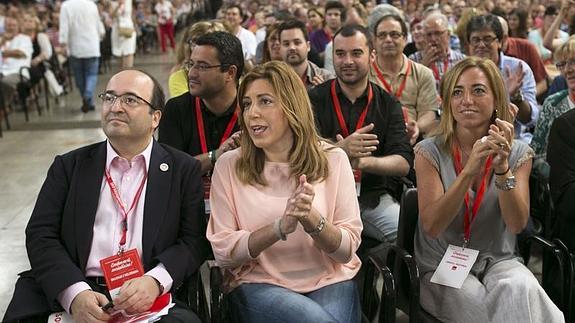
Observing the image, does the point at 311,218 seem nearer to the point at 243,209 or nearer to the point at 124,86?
the point at 243,209

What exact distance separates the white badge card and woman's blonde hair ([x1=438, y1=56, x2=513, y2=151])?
15.8 inches

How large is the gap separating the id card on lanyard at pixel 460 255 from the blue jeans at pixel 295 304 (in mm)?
349

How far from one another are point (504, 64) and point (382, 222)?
181 centimetres

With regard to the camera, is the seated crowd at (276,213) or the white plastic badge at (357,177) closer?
the seated crowd at (276,213)

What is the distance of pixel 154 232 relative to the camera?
239cm

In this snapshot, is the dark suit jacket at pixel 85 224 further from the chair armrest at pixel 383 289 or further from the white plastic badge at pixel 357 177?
the white plastic badge at pixel 357 177

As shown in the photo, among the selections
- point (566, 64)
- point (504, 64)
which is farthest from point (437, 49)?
point (566, 64)

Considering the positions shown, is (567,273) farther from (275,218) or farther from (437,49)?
(437,49)

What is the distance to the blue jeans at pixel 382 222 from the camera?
329 cm

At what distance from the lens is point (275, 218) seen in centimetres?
243

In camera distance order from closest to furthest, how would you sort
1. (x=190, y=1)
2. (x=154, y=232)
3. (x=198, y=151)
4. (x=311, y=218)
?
1. (x=311, y=218)
2. (x=154, y=232)
3. (x=198, y=151)
4. (x=190, y=1)

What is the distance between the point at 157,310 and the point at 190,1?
21.0 meters

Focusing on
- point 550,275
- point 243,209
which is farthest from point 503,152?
point 243,209

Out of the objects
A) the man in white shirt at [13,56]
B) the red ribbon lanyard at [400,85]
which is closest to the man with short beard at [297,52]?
the red ribbon lanyard at [400,85]
